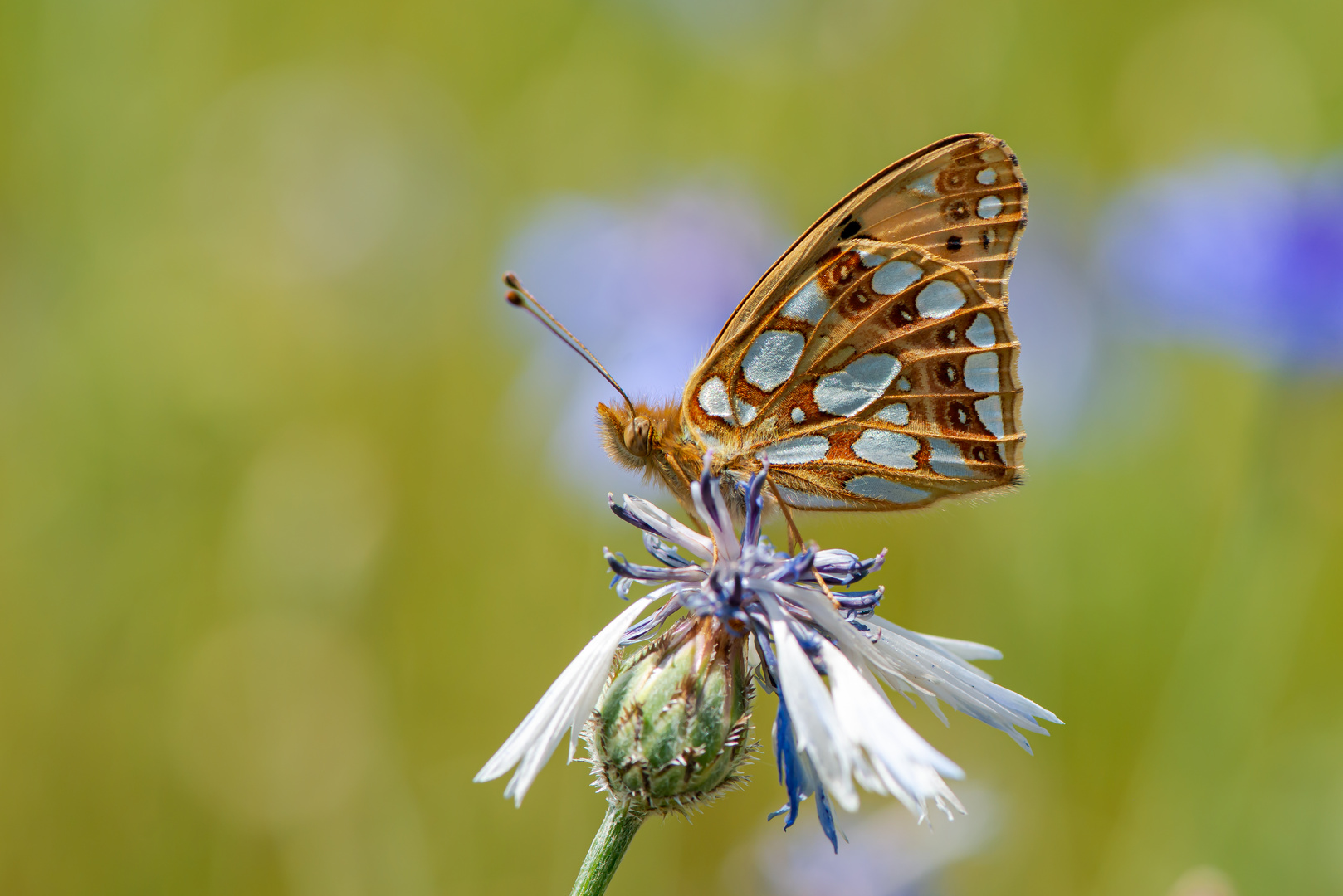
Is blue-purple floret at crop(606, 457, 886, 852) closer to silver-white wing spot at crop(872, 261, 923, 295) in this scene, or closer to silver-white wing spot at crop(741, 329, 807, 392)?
silver-white wing spot at crop(741, 329, 807, 392)

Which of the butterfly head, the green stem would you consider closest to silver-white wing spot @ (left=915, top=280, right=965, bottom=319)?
the butterfly head

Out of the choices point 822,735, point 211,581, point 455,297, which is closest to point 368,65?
point 455,297

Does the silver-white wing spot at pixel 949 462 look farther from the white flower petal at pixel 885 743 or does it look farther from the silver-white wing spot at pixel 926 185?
the white flower petal at pixel 885 743

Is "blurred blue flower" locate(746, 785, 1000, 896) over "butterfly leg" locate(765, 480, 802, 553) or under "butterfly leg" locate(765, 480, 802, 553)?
under

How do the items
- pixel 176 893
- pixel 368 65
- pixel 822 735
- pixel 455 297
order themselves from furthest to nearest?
1. pixel 368 65
2. pixel 455 297
3. pixel 176 893
4. pixel 822 735

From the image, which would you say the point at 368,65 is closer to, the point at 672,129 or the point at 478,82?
the point at 478,82

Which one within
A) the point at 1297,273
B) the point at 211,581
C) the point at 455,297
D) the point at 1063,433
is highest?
the point at 1297,273

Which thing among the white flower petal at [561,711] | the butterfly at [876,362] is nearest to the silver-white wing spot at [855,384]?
the butterfly at [876,362]

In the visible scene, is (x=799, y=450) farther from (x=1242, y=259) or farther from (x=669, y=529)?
(x=1242, y=259)
